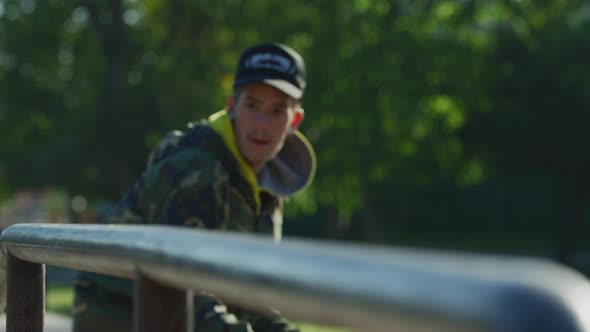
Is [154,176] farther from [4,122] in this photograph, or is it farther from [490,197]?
[490,197]

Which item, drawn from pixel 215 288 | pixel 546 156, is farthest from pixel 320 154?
pixel 215 288

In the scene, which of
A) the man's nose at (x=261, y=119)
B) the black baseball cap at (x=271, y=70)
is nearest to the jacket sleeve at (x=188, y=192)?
the man's nose at (x=261, y=119)

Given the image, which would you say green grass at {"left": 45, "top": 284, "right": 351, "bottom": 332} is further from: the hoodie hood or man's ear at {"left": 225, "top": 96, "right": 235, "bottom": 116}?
man's ear at {"left": 225, "top": 96, "right": 235, "bottom": 116}

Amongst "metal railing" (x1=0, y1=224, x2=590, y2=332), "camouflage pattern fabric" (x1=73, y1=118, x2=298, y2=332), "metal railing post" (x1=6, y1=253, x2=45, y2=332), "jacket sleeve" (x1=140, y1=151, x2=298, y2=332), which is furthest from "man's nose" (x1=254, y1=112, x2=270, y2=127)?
"metal railing" (x1=0, y1=224, x2=590, y2=332)

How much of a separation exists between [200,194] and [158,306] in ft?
4.22

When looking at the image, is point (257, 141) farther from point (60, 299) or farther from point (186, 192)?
point (60, 299)

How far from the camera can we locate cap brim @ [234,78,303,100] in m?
3.20

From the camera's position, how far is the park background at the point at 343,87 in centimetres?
2595

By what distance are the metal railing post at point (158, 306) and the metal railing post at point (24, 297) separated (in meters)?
0.77

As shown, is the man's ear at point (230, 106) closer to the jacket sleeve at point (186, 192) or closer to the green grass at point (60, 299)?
the jacket sleeve at point (186, 192)

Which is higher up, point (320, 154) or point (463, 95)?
point (463, 95)

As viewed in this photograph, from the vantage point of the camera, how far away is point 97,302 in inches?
107

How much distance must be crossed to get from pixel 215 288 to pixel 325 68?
24710 mm

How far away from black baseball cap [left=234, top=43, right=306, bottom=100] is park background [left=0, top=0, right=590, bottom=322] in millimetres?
22335
